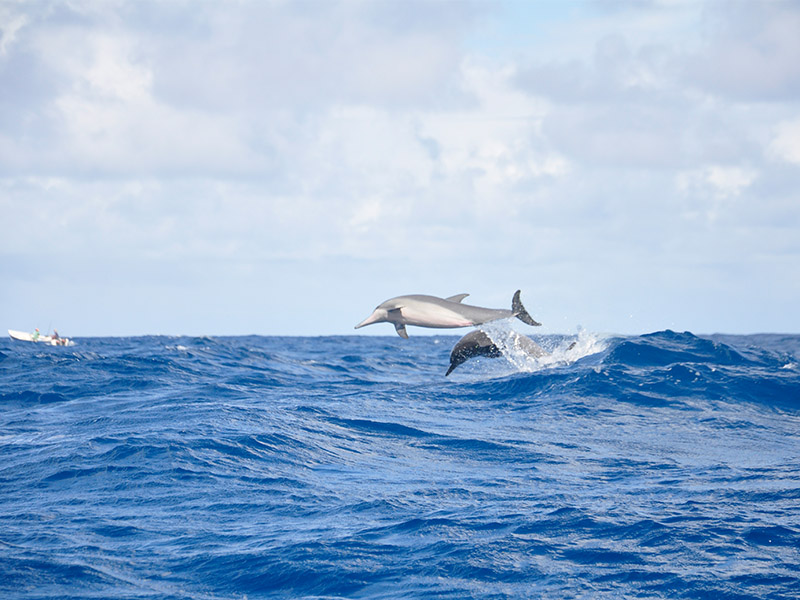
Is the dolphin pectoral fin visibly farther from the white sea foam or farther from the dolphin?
the dolphin

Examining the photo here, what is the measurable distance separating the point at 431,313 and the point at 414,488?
133 inches

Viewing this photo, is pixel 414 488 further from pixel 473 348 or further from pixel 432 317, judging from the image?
pixel 432 317

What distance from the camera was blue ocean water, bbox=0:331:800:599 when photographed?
8578 mm

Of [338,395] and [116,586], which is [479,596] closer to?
[116,586]

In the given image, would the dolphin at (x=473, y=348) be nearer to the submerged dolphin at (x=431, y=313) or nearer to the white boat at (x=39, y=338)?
the submerged dolphin at (x=431, y=313)

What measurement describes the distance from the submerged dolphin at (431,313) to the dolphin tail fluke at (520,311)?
1.08 ft

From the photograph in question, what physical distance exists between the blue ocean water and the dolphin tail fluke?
2.39 metres

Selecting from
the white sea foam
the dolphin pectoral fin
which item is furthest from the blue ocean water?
the dolphin pectoral fin

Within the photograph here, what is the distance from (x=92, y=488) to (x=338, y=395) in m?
9.85

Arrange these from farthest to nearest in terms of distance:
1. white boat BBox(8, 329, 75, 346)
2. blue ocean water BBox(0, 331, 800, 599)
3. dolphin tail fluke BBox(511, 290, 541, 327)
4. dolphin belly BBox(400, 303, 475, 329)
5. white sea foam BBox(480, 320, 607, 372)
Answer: white boat BBox(8, 329, 75, 346) → white sea foam BBox(480, 320, 607, 372) → dolphin tail fluke BBox(511, 290, 541, 327) → dolphin belly BBox(400, 303, 475, 329) → blue ocean water BBox(0, 331, 800, 599)

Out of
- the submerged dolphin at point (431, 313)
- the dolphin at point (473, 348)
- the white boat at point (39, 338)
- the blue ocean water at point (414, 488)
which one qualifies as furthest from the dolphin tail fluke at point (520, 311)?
the white boat at point (39, 338)

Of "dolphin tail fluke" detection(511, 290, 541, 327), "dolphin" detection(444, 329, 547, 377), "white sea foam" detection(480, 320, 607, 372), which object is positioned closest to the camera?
"dolphin tail fluke" detection(511, 290, 541, 327)

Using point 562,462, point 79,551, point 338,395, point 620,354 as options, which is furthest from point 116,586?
point 620,354

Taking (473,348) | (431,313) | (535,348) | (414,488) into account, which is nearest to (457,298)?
(431,313)
